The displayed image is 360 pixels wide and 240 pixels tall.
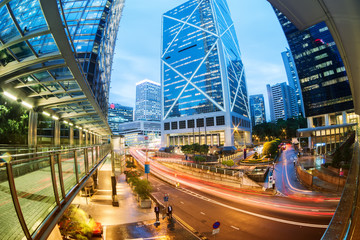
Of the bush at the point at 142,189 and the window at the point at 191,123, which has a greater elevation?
the window at the point at 191,123

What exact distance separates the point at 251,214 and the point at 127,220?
37.1 ft

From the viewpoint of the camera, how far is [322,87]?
6025 cm

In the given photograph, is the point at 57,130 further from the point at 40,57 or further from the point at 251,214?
the point at 251,214

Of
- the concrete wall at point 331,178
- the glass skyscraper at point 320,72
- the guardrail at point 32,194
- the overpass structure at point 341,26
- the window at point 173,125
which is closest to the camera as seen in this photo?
the guardrail at point 32,194

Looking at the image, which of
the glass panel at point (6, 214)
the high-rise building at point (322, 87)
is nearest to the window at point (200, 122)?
the high-rise building at point (322, 87)

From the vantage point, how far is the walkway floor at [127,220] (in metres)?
14.0

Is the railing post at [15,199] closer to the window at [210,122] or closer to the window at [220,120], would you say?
the window at [220,120]

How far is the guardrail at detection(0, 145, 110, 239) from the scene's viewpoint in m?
2.48

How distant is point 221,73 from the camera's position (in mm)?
100375

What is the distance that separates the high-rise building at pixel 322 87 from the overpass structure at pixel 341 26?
5708cm

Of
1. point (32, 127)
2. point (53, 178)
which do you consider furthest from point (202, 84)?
point (53, 178)

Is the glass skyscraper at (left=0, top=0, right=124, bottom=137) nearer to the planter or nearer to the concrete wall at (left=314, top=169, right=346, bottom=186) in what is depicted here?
the planter

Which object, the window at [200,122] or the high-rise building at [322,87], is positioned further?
the window at [200,122]

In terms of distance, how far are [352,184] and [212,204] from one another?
18062 millimetres
